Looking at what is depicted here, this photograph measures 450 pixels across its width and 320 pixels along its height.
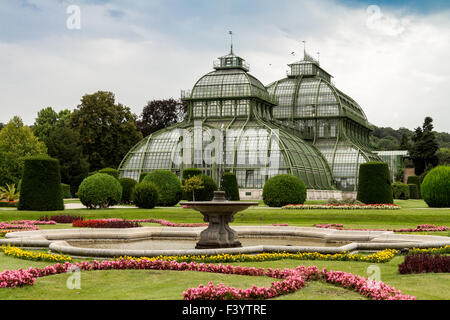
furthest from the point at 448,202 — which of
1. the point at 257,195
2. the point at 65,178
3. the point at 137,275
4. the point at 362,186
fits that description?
the point at 65,178

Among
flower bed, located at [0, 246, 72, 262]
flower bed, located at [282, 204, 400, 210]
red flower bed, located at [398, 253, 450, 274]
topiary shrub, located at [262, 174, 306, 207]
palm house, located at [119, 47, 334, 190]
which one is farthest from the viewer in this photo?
palm house, located at [119, 47, 334, 190]

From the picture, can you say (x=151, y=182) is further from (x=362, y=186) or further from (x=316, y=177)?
(x=316, y=177)

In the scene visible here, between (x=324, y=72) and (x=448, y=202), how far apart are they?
45.1 meters

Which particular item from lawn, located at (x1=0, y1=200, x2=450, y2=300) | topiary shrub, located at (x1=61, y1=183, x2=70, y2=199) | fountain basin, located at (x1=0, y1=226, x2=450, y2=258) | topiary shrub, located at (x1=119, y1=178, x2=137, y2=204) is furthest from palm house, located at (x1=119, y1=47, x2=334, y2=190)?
lawn, located at (x1=0, y1=200, x2=450, y2=300)

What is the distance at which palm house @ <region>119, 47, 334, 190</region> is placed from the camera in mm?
55562

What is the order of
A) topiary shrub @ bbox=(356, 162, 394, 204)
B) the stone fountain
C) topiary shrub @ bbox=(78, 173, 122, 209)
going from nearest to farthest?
1. the stone fountain
2. topiary shrub @ bbox=(78, 173, 122, 209)
3. topiary shrub @ bbox=(356, 162, 394, 204)

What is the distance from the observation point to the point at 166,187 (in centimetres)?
4256

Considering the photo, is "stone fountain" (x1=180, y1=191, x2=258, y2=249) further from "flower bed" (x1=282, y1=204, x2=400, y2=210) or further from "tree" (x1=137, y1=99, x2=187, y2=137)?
"tree" (x1=137, y1=99, x2=187, y2=137)

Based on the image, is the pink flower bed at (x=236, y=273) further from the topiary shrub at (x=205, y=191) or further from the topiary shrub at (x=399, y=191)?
the topiary shrub at (x=399, y=191)

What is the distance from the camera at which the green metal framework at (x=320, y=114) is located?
68000mm

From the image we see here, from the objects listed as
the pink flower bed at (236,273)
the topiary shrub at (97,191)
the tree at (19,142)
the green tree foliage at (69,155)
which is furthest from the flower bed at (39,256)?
the green tree foliage at (69,155)

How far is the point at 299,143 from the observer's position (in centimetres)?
6178

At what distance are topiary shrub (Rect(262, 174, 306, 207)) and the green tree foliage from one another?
1252 inches

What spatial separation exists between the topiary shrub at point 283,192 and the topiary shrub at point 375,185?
4432 mm
